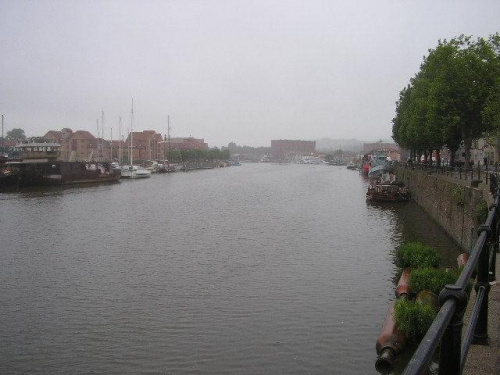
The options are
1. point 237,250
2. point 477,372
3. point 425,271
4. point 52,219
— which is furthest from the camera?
point 52,219

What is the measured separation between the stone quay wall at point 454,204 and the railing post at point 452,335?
19.7 metres

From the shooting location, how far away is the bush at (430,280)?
1606 centimetres

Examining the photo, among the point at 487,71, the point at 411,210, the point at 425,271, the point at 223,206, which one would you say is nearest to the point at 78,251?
the point at 425,271

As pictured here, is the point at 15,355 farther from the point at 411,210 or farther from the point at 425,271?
the point at 411,210

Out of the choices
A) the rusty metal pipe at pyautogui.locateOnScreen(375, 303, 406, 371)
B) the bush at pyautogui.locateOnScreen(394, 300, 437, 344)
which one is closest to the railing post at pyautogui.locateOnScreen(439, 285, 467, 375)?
the rusty metal pipe at pyautogui.locateOnScreen(375, 303, 406, 371)

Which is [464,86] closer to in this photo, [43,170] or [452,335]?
[452,335]

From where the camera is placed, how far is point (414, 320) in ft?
44.3

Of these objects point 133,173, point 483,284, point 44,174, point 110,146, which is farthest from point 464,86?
point 110,146

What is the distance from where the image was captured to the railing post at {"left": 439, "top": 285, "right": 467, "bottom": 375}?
310cm

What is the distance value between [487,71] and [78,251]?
35001 millimetres

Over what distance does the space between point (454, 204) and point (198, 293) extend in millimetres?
17924

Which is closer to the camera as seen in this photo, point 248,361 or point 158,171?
point 248,361

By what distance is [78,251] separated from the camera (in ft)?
92.0

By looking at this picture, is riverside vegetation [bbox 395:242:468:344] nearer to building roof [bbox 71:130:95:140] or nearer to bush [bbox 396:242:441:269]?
bush [bbox 396:242:441:269]
